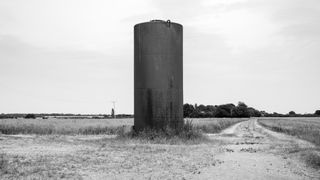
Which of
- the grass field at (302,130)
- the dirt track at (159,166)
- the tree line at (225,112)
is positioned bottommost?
the dirt track at (159,166)

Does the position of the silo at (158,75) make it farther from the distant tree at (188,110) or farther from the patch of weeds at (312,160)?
the distant tree at (188,110)

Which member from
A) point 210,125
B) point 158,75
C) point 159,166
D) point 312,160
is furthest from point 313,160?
point 210,125

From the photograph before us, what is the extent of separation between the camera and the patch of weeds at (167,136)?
54.5 feet

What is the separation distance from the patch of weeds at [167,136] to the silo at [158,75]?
0.99ft

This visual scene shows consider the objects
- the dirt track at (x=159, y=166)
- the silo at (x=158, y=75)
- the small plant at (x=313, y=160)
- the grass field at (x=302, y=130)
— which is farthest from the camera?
the grass field at (x=302, y=130)

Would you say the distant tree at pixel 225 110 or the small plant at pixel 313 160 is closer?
the small plant at pixel 313 160

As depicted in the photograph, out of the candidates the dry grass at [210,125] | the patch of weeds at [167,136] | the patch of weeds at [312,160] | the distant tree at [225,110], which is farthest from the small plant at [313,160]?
the distant tree at [225,110]

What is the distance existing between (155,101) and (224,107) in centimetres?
12659

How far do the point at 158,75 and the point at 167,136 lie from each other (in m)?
2.82

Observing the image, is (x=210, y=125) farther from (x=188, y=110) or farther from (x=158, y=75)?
(x=188, y=110)

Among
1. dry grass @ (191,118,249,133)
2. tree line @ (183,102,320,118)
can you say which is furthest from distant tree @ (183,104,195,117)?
dry grass @ (191,118,249,133)

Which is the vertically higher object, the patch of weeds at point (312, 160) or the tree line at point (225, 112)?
the tree line at point (225, 112)

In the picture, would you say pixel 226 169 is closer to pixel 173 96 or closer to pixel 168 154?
pixel 168 154

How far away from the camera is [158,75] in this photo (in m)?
17.6
